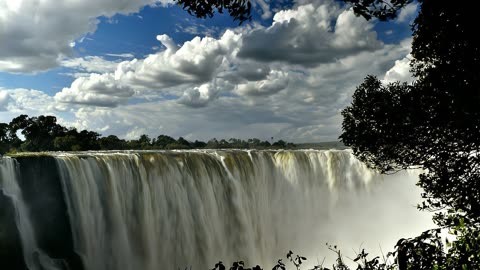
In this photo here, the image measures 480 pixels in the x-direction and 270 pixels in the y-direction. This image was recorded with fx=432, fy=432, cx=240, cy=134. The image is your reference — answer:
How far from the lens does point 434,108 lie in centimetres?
991

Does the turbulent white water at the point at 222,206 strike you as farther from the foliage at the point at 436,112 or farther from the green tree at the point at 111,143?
the green tree at the point at 111,143

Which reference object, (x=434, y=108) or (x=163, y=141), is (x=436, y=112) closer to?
(x=434, y=108)

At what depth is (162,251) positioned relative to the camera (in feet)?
75.6

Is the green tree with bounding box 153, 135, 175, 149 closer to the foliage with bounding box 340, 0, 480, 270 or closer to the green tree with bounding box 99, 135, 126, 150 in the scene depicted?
the green tree with bounding box 99, 135, 126, 150

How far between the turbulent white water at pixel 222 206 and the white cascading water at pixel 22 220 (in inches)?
3.4

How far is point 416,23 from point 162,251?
1750 cm

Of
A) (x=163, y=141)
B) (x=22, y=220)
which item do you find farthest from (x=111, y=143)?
(x=22, y=220)

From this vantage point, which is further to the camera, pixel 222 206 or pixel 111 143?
pixel 111 143

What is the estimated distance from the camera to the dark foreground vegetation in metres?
8.92

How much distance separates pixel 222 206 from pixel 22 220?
11829 millimetres

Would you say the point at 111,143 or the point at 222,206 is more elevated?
the point at 111,143

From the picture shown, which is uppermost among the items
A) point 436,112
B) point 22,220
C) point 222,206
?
point 436,112

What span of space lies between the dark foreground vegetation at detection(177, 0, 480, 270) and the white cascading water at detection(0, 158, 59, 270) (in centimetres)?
1233

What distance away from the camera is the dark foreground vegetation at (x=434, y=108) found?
8.92m
